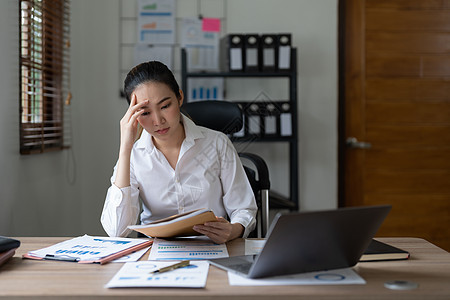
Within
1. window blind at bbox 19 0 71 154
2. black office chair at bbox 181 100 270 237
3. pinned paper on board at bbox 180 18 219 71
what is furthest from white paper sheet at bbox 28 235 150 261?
pinned paper on board at bbox 180 18 219 71

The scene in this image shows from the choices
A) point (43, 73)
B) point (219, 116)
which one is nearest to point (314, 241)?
point (219, 116)

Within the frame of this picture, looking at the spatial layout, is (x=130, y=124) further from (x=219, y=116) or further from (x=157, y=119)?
(x=219, y=116)

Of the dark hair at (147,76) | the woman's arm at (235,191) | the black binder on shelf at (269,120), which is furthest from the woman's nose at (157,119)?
the black binder on shelf at (269,120)

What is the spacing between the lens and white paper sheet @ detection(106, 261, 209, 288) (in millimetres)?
1054

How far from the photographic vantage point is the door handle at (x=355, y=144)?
Result: 3.40 meters

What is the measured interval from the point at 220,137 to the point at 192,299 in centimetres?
101

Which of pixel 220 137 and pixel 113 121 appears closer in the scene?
pixel 220 137

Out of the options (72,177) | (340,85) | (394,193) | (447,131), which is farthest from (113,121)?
(447,131)

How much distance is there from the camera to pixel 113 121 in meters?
3.48

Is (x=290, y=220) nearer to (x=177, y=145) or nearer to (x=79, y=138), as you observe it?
(x=177, y=145)

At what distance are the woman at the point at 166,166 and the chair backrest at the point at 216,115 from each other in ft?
0.74

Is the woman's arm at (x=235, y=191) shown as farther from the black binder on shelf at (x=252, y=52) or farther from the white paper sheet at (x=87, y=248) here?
the black binder on shelf at (x=252, y=52)

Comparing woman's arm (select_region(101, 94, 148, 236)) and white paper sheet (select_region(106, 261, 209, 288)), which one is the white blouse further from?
white paper sheet (select_region(106, 261, 209, 288))

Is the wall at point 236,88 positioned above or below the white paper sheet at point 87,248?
above
